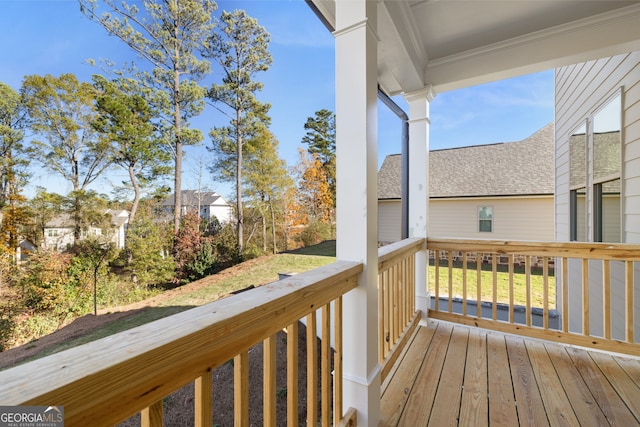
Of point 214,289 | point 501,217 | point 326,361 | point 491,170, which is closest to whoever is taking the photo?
point 326,361

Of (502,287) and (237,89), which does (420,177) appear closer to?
(237,89)

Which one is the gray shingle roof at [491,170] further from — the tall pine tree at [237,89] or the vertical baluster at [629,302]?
the vertical baluster at [629,302]

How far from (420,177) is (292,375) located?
229cm

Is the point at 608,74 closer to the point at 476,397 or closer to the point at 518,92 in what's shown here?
the point at 476,397

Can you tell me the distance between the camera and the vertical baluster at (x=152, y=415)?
599mm

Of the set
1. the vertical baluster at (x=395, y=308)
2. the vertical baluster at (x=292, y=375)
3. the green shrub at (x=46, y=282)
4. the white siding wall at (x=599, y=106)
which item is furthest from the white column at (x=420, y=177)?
the green shrub at (x=46, y=282)

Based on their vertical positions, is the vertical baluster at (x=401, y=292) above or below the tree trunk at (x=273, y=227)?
below

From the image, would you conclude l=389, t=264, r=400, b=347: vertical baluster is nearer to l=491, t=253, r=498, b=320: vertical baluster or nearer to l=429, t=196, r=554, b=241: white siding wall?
l=491, t=253, r=498, b=320: vertical baluster

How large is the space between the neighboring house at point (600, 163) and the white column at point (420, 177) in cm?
167

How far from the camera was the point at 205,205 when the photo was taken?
283 centimetres

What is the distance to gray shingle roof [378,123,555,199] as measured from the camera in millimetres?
7922

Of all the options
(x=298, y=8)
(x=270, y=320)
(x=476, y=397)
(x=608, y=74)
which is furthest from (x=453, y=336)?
(x=298, y=8)

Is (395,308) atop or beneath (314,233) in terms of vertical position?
beneath

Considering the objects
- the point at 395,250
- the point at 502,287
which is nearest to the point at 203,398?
the point at 395,250
